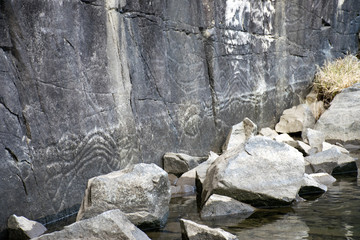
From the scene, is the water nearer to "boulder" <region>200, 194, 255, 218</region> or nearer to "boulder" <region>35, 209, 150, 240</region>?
"boulder" <region>200, 194, 255, 218</region>

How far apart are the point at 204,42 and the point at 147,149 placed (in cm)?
185

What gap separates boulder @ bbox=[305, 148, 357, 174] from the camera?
552 centimetres

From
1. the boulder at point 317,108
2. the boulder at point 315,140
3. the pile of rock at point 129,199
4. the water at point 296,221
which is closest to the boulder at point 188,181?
the water at point 296,221

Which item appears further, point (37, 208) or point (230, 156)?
point (230, 156)

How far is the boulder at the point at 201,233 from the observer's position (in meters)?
3.01

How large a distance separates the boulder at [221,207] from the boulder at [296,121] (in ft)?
13.6

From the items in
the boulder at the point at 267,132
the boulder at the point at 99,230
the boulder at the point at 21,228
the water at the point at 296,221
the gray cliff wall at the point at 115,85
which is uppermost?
the gray cliff wall at the point at 115,85

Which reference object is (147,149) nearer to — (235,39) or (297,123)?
(235,39)

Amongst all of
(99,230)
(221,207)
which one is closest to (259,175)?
(221,207)

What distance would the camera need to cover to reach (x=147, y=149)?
5191 mm

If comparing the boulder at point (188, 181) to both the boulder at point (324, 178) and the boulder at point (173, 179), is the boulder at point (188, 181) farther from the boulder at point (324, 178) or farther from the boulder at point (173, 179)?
the boulder at point (324, 178)

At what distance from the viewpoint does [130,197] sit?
3678mm

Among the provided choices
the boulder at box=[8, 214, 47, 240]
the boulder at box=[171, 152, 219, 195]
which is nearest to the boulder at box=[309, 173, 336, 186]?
the boulder at box=[171, 152, 219, 195]

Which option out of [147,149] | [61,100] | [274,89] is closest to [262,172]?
[147,149]
